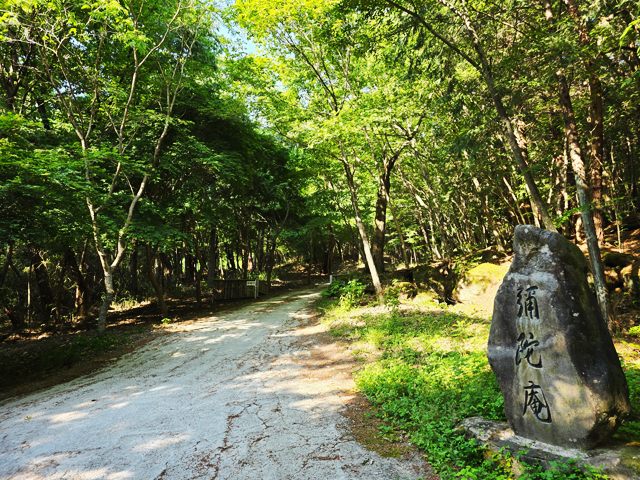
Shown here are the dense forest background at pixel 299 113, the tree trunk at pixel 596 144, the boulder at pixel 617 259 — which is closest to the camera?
the dense forest background at pixel 299 113

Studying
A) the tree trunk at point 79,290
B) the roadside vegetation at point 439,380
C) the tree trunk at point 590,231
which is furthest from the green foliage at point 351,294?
the tree trunk at point 79,290

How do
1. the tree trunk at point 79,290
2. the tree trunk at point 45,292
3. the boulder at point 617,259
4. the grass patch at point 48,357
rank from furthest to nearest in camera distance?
the tree trunk at point 45,292
the tree trunk at point 79,290
the boulder at point 617,259
the grass patch at point 48,357

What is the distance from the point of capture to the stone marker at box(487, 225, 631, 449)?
282 centimetres

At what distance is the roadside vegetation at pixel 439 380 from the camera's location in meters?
3.16

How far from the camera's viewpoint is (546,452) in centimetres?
287

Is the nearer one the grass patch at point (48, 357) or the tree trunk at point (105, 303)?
the grass patch at point (48, 357)

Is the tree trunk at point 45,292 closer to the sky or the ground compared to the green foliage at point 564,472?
closer to the sky

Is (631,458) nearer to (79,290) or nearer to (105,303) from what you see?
(105,303)

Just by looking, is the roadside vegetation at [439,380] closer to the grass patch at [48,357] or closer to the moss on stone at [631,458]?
the moss on stone at [631,458]

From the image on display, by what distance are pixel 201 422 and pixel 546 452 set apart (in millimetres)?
4072

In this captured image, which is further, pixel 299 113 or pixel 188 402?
pixel 299 113

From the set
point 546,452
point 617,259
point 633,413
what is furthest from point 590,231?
point 546,452

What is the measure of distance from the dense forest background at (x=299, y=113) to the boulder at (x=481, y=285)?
213 cm

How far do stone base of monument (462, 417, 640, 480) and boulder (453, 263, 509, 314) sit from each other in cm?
655
